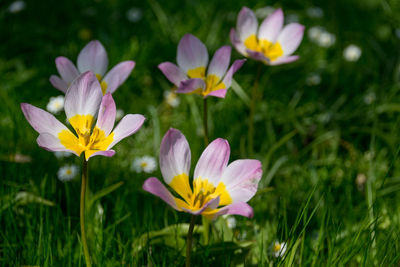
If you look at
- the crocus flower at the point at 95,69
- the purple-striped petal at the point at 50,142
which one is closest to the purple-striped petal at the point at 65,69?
the crocus flower at the point at 95,69

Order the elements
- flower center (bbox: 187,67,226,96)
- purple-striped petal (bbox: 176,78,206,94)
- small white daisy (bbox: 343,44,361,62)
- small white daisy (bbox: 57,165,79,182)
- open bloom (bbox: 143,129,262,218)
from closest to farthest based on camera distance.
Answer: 1. open bloom (bbox: 143,129,262,218)
2. purple-striped petal (bbox: 176,78,206,94)
3. flower center (bbox: 187,67,226,96)
4. small white daisy (bbox: 57,165,79,182)
5. small white daisy (bbox: 343,44,361,62)

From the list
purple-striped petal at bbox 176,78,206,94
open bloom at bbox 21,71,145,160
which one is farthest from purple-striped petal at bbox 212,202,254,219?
purple-striped petal at bbox 176,78,206,94

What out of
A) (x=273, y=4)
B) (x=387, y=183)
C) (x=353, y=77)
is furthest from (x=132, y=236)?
(x=273, y=4)

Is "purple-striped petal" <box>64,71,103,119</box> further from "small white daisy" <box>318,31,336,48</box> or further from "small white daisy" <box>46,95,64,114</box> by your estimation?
"small white daisy" <box>318,31,336,48</box>

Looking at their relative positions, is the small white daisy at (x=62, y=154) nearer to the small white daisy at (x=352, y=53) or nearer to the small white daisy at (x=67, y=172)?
the small white daisy at (x=67, y=172)

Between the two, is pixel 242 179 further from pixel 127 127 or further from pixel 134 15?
pixel 134 15

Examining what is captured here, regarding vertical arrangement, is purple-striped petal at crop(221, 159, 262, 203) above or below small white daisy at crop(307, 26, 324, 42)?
below

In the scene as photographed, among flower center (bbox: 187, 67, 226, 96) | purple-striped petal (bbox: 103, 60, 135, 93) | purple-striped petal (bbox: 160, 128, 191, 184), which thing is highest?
purple-striped petal (bbox: 103, 60, 135, 93)

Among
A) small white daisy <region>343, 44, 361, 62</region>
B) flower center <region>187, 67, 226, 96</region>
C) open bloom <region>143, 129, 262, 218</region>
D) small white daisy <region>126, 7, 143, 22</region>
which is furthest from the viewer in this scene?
small white daisy <region>126, 7, 143, 22</region>
